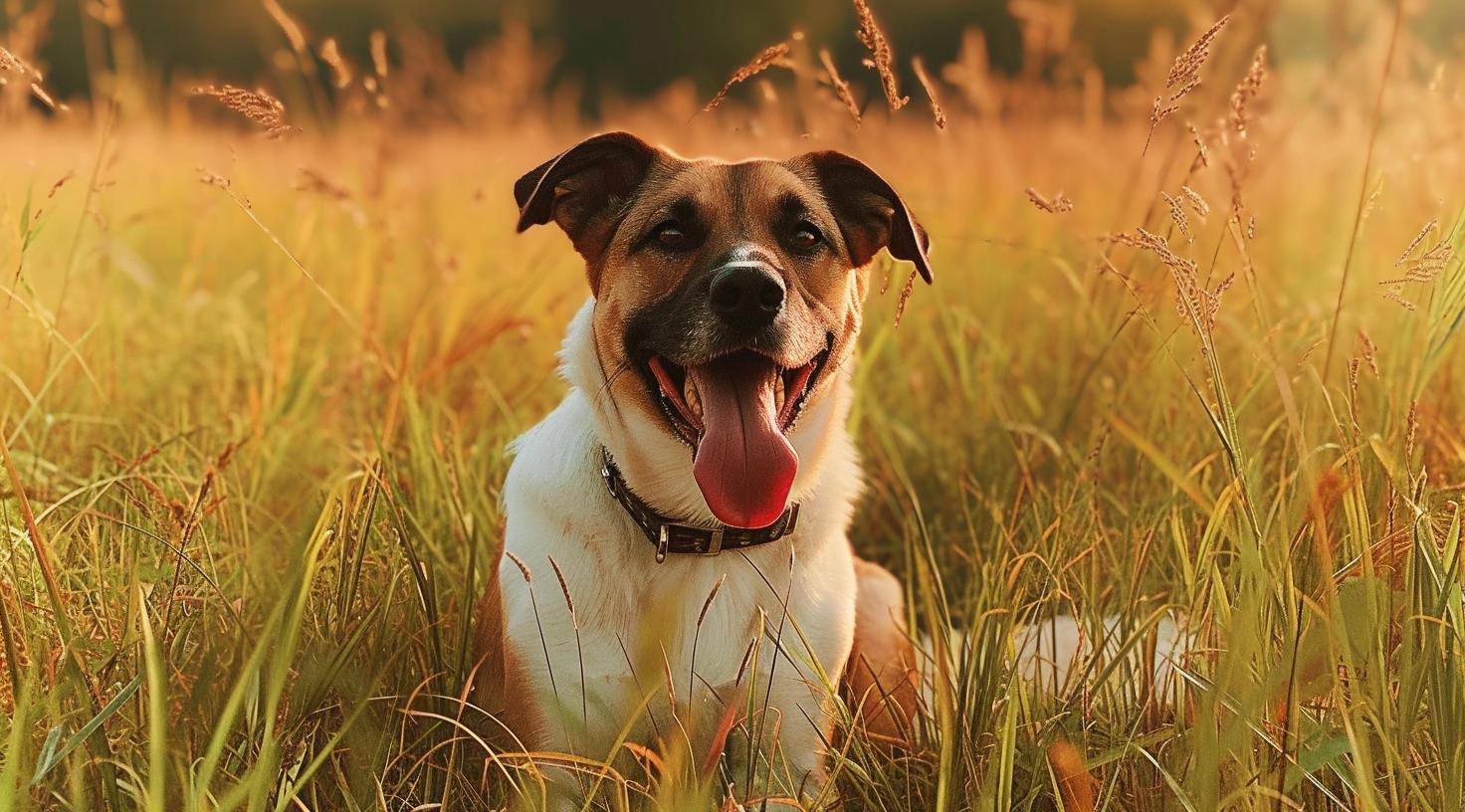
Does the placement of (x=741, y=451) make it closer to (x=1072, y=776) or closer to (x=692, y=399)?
(x=692, y=399)

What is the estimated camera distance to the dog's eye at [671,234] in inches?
119

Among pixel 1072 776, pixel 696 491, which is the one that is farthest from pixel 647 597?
pixel 1072 776

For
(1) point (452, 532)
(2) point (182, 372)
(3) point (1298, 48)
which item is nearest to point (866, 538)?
(1) point (452, 532)

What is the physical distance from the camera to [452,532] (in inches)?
133

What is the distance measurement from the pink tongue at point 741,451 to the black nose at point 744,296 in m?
0.16

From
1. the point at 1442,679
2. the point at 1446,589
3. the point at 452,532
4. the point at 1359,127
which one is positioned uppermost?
the point at 1359,127

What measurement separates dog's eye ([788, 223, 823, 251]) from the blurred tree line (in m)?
23.1

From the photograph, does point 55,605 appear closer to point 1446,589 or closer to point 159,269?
point 1446,589

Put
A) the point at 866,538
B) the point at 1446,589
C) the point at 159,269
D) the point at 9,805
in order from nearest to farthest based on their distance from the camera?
the point at 9,805
the point at 1446,589
the point at 866,538
the point at 159,269

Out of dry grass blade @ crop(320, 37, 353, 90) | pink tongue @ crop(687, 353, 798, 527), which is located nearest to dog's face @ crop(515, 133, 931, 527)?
pink tongue @ crop(687, 353, 798, 527)

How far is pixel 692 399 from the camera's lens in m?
2.86

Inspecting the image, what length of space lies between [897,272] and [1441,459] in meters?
1.57

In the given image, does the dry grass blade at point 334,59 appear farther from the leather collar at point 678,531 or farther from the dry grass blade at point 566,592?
the dry grass blade at point 566,592

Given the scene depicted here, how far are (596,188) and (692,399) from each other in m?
0.69
